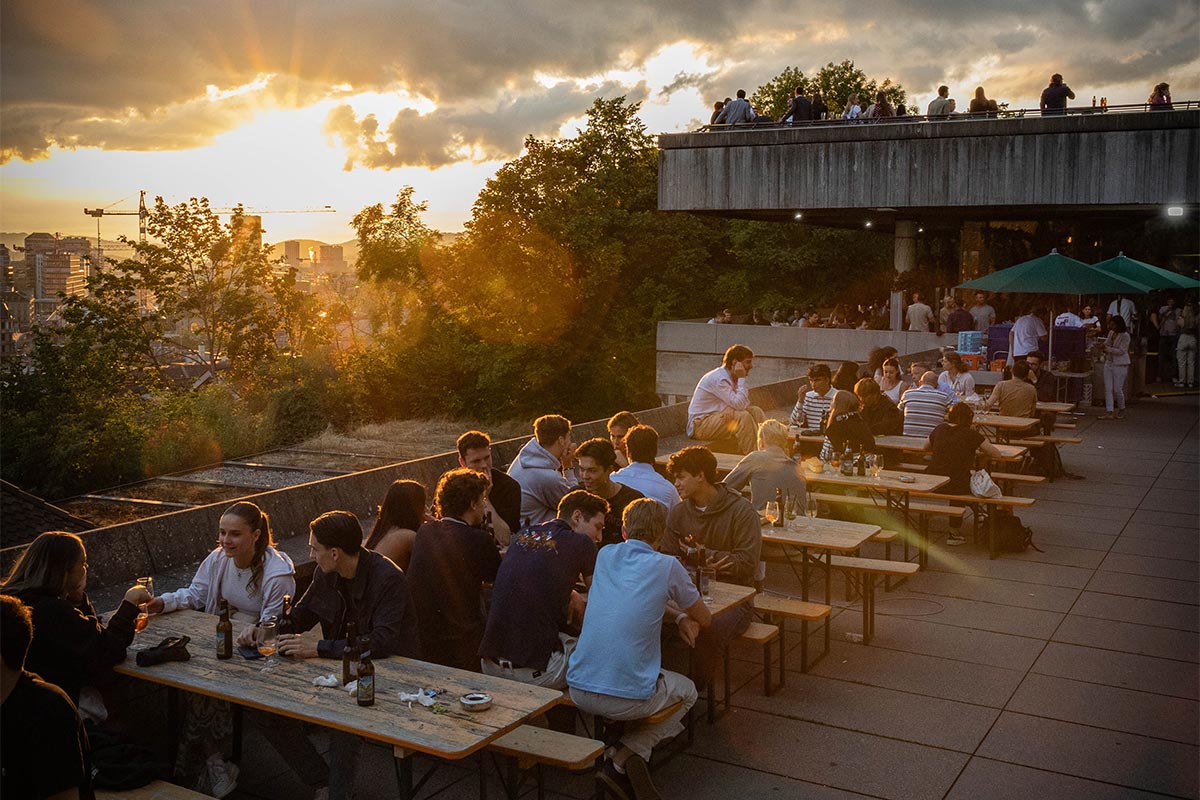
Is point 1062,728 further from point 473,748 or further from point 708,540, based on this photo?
point 473,748

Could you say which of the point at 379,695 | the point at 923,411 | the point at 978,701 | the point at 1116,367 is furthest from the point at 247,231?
the point at 379,695

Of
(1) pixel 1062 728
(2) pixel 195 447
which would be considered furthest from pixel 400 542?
(2) pixel 195 447

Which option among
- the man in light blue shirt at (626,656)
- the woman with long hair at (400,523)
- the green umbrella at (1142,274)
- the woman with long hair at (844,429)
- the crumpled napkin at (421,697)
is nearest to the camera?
the crumpled napkin at (421,697)

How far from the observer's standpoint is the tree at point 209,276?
6638cm

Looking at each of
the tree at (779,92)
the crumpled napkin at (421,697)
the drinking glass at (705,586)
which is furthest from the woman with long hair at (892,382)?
the tree at (779,92)

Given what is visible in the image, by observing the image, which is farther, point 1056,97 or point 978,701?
point 1056,97

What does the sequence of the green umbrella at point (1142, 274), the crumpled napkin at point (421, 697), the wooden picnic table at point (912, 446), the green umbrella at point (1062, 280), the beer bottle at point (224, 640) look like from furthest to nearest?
the green umbrella at point (1142, 274) → the green umbrella at point (1062, 280) → the wooden picnic table at point (912, 446) → the beer bottle at point (224, 640) → the crumpled napkin at point (421, 697)

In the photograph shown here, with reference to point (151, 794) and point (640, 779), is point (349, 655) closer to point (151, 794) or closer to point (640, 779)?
point (151, 794)

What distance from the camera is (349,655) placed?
516cm

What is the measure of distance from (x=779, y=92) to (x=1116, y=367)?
4127 cm

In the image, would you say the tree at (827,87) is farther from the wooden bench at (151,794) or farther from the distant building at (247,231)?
the wooden bench at (151,794)

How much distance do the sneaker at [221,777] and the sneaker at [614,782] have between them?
1.96m

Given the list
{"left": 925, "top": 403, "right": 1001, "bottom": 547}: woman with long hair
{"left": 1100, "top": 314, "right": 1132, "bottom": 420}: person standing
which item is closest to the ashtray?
{"left": 925, "top": 403, "right": 1001, "bottom": 547}: woman with long hair

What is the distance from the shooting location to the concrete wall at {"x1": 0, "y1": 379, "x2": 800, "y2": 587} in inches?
306
